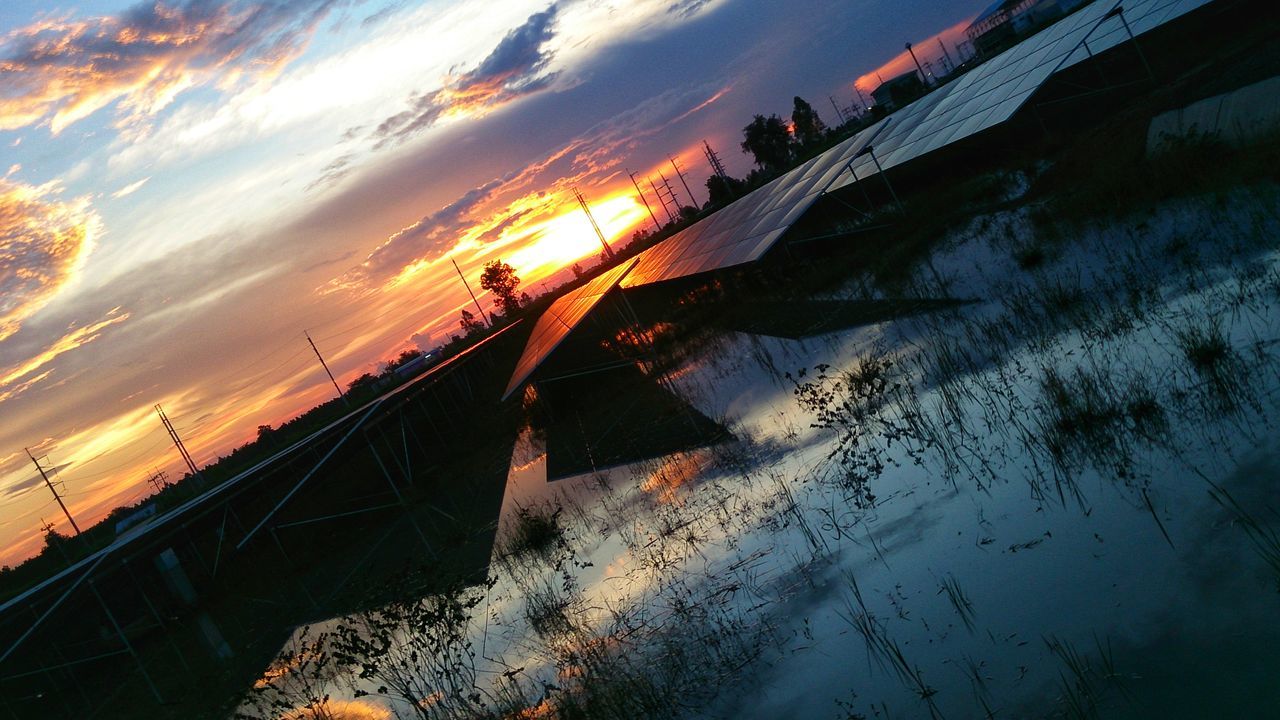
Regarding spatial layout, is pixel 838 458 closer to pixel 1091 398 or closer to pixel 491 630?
pixel 1091 398

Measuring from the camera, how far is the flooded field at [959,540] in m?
4.72

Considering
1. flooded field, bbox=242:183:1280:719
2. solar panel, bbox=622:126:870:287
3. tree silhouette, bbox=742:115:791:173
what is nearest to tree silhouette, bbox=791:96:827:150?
tree silhouette, bbox=742:115:791:173

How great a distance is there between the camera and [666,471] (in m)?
13.1

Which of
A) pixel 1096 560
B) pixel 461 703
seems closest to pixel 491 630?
pixel 461 703

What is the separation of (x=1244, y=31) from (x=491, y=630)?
27765 mm

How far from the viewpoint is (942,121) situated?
24531mm

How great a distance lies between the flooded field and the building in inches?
2520

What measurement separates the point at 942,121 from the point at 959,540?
2142 cm

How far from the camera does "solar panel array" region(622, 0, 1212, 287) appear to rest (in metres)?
20.9

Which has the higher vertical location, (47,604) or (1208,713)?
(47,604)

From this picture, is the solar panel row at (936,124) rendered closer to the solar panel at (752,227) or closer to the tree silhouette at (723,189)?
the solar panel at (752,227)

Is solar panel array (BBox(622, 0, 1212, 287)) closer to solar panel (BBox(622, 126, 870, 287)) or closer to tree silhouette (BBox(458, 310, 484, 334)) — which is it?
solar panel (BBox(622, 126, 870, 287))

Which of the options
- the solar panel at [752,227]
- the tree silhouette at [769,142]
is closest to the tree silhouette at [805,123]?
the tree silhouette at [769,142]

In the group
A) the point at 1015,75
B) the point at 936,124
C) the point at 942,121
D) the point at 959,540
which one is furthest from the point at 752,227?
the point at 959,540
